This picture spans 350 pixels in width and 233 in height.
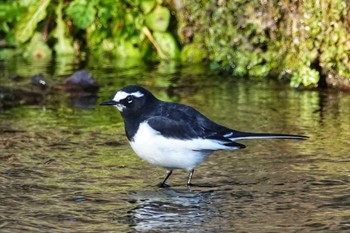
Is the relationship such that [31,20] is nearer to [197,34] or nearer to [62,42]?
[62,42]

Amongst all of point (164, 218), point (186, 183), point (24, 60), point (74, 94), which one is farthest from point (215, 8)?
point (164, 218)

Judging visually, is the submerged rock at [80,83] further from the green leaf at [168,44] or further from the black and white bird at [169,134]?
the black and white bird at [169,134]

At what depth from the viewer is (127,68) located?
12375 mm

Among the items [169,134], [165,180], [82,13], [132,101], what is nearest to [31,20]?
[82,13]

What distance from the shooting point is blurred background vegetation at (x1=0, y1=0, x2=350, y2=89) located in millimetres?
10250

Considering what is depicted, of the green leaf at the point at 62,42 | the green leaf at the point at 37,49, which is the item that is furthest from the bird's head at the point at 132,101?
the green leaf at the point at 37,49

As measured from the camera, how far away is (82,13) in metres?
12.7

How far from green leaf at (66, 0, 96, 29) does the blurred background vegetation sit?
1 cm

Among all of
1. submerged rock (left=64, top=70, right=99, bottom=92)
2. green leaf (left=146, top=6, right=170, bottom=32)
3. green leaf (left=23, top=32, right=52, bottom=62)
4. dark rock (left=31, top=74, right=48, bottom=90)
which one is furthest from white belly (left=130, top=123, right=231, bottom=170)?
green leaf (left=23, top=32, right=52, bottom=62)

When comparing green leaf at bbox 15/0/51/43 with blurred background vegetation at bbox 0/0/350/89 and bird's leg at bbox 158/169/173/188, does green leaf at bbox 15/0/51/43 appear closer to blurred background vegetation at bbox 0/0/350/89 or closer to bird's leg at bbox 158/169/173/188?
blurred background vegetation at bbox 0/0/350/89

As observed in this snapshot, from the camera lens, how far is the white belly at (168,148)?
21.8ft

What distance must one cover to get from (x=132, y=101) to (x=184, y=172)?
81 cm

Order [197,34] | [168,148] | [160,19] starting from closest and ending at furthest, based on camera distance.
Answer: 1. [168,148]
2. [197,34]
3. [160,19]

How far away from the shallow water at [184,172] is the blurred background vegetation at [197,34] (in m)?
0.40
